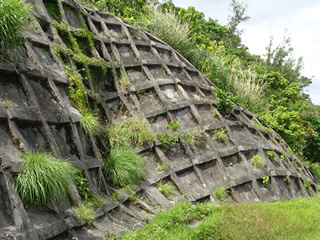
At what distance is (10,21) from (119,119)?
10.5ft

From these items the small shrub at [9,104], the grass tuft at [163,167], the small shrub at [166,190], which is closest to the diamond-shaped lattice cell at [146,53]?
the grass tuft at [163,167]

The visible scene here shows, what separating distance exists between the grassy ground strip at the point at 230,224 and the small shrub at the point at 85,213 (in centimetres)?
48

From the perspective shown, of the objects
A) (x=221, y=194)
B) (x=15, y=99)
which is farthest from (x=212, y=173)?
(x=15, y=99)

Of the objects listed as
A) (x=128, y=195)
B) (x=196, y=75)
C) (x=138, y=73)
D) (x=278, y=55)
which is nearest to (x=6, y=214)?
(x=128, y=195)

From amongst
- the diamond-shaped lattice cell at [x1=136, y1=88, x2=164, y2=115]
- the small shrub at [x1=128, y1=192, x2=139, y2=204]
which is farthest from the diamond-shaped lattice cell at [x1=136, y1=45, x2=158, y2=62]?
the small shrub at [x1=128, y1=192, x2=139, y2=204]

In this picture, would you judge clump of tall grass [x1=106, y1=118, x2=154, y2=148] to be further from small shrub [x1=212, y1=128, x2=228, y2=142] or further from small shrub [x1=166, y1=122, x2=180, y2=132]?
small shrub [x1=212, y1=128, x2=228, y2=142]

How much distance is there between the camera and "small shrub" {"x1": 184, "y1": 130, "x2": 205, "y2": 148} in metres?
7.56

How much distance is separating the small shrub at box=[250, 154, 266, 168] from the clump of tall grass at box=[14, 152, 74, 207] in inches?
201

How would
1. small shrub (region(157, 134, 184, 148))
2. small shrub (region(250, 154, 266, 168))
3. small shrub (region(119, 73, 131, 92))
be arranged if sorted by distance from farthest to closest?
1. small shrub (region(250, 154, 266, 168))
2. small shrub (region(119, 73, 131, 92))
3. small shrub (region(157, 134, 184, 148))

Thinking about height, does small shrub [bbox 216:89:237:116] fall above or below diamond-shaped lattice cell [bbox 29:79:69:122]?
below

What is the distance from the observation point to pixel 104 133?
6.62m

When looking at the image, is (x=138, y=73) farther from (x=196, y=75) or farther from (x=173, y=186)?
(x=173, y=186)

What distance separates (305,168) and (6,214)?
948cm

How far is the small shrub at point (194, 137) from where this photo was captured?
756 cm
